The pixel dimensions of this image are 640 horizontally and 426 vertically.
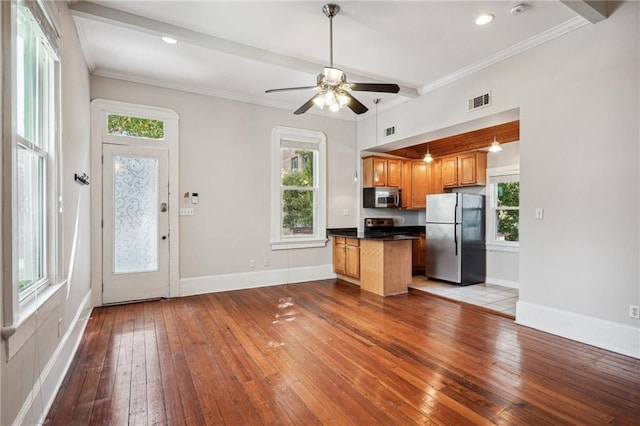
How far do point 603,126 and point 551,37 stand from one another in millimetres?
1107

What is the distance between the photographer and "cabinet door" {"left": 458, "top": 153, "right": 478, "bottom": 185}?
5992mm

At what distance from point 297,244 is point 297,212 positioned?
584 mm

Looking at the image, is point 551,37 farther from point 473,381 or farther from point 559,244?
point 473,381

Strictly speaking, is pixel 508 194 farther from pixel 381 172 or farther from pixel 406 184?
pixel 381 172

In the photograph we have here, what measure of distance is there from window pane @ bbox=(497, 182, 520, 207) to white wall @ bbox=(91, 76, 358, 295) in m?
3.59

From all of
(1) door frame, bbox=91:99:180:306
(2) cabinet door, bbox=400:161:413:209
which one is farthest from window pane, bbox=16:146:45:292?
(2) cabinet door, bbox=400:161:413:209

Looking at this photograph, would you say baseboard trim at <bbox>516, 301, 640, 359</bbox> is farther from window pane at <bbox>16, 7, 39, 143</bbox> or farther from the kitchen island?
window pane at <bbox>16, 7, 39, 143</bbox>

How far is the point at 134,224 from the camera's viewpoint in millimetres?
4605

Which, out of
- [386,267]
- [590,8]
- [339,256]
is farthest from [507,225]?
[590,8]

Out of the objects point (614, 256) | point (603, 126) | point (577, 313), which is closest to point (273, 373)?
point (577, 313)

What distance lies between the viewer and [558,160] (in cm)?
340

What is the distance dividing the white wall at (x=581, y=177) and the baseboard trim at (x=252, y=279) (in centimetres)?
335

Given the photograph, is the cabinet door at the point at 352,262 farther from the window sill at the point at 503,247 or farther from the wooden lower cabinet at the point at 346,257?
the window sill at the point at 503,247

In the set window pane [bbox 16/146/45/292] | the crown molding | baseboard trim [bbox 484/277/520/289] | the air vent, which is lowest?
baseboard trim [bbox 484/277/520/289]
